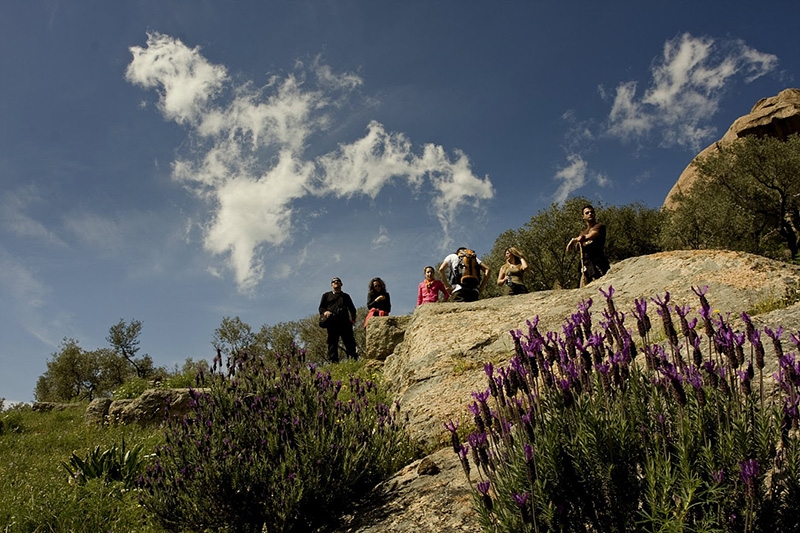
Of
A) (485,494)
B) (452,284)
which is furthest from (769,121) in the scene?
(485,494)

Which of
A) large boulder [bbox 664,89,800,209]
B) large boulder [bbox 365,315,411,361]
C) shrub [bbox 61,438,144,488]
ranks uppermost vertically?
large boulder [bbox 664,89,800,209]

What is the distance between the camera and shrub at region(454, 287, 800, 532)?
6.53 ft

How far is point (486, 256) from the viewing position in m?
35.6

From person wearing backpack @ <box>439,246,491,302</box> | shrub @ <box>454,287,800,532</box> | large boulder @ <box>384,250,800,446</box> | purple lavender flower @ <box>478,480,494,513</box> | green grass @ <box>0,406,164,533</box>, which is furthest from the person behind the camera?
person wearing backpack @ <box>439,246,491,302</box>

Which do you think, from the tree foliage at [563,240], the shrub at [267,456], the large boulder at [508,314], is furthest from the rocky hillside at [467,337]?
the tree foliage at [563,240]

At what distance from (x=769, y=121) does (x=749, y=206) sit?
75.0ft

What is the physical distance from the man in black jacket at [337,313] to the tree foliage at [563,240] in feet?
66.1

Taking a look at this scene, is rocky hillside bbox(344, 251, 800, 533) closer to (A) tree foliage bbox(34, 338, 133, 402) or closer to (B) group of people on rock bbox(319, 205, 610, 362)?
(B) group of people on rock bbox(319, 205, 610, 362)

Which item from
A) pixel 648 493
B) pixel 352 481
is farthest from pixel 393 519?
pixel 648 493

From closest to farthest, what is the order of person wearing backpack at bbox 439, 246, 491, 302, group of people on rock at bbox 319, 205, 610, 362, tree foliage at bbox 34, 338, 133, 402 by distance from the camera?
group of people on rock at bbox 319, 205, 610, 362 < person wearing backpack at bbox 439, 246, 491, 302 < tree foliage at bbox 34, 338, 133, 402

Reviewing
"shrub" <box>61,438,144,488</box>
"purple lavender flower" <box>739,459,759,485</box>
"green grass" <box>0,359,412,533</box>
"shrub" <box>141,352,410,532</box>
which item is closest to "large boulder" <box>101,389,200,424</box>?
"green grass" <box>0,359,412,533</box>

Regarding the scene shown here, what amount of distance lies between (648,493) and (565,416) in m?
0.46

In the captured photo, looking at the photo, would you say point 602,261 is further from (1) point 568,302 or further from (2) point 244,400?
(2) point 244,400

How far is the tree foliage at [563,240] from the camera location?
30766mm
